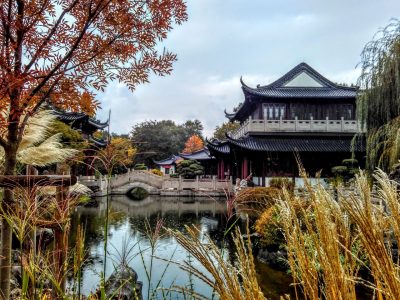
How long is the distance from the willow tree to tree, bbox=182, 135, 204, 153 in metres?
31.0

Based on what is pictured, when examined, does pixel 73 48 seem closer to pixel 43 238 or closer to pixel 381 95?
pixel 43 238

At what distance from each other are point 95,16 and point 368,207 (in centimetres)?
190

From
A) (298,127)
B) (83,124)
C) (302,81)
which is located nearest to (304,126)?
(298,127)

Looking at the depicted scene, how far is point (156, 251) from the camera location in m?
6.96

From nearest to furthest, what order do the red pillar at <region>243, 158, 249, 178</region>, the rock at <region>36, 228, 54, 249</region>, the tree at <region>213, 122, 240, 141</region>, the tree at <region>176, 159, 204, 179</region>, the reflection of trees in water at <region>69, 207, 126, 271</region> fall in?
the rock at <region>36, 228, 54, 249</region> → the reflection of trees in water at <region>69, 207, 126, 271</region> → the red pillar at <region>243, 158, 249, 178</region> → the tree at <region>176, 159, 204, 179</region> → the tree at <region>213, 122, 240, 141</region>

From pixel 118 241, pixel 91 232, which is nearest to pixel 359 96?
pixel 118 241

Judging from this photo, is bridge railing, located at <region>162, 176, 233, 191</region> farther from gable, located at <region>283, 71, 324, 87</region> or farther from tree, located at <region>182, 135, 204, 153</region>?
tree, located at <region>182, 135, 204, 153</region>

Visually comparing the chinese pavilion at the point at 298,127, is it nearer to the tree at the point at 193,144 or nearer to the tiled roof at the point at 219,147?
the tiled roof at the point at 219,147

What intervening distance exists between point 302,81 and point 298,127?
2.62 m

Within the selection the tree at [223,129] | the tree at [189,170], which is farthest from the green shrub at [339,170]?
the tree at [223,129]

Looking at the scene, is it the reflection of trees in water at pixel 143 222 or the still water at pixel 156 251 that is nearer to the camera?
the still water at pixel 156 251

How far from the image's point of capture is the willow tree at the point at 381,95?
732 centimetres

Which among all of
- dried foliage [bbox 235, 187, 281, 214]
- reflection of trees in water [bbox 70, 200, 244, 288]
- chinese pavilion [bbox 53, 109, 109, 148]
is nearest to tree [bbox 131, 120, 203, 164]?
chinese pavilion [bbox 53, 109, 109, 148]

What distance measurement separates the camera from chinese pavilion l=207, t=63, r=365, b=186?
15047 mm
